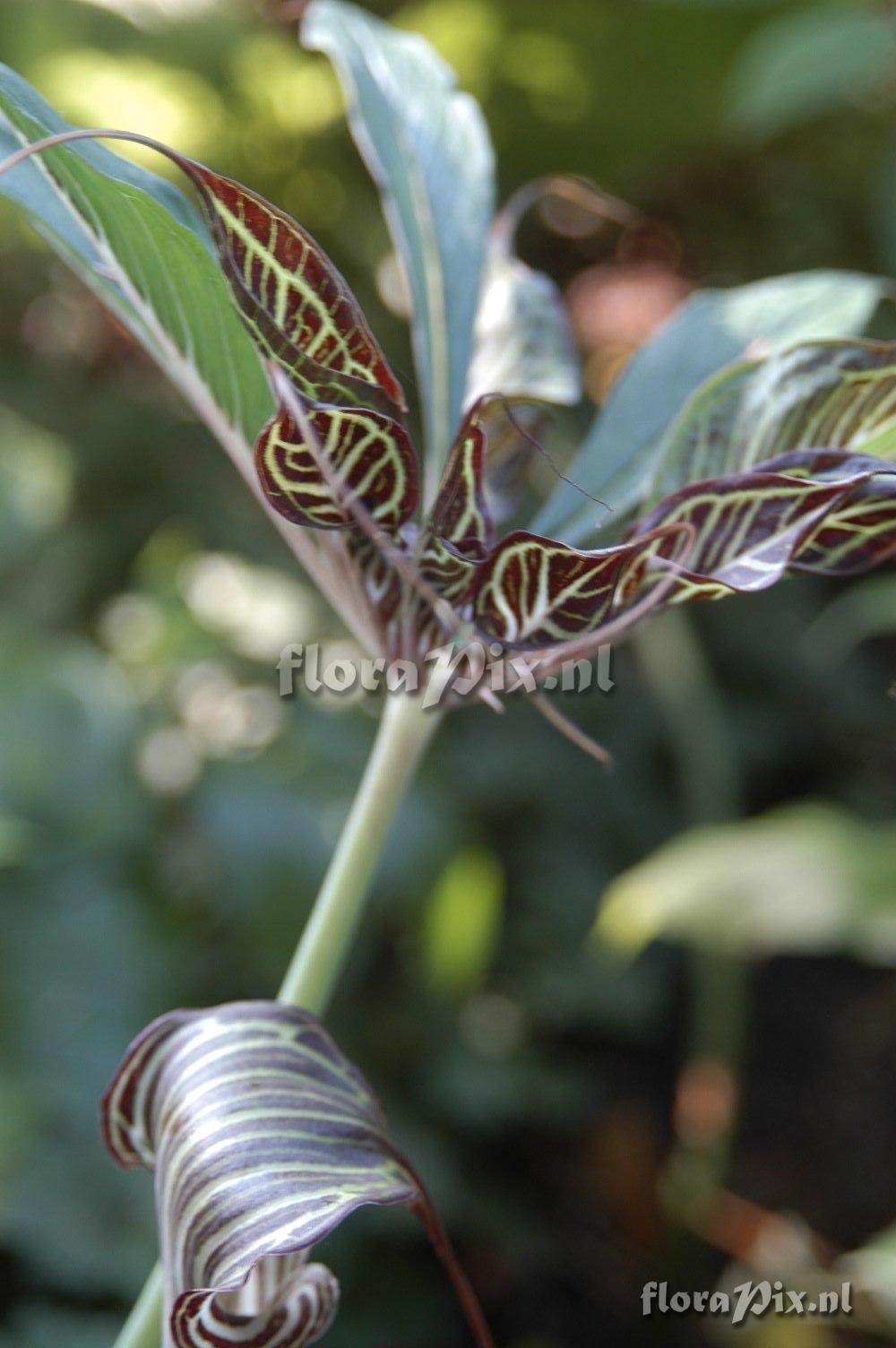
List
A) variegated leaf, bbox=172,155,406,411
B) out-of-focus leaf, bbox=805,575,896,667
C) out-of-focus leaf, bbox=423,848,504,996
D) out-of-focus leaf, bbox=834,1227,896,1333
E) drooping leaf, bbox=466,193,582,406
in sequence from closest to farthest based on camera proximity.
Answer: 1. variegated leaf, bbox=172,155,406,411
2. drooping leaf, bbox=466,193,582,406
3. out-of-focus leaf, bbox=834,1227,896,1333
4. out-of-focus leaf, bbox=423,848,504,996
5. out-of-focus leaf, bbox=805,575,896,667

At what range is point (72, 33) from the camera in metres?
1.43

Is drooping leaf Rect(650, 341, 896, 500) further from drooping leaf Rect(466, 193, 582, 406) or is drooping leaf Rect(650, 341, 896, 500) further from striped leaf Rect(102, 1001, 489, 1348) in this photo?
striped leaf Rect(102, 1001, 489, 1348)

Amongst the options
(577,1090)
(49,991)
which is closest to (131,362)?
(49,991)

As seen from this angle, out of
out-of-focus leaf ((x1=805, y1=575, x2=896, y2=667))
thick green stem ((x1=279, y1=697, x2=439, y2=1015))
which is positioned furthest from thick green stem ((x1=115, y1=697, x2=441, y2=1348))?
out-of-focus leaf ((x1=805, y1=575, x2=896, y2=667))

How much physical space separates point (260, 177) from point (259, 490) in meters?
1.40

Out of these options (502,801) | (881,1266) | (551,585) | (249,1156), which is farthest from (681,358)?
(502,801)

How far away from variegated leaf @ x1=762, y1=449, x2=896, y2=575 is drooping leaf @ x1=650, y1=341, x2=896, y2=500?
0.07ft

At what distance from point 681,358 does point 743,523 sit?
0.45 ft

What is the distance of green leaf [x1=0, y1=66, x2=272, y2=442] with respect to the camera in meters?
0.25

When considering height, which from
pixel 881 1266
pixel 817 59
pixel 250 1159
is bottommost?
pixel 881 1266

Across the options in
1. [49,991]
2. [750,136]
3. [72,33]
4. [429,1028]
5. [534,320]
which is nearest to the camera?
[534,320]

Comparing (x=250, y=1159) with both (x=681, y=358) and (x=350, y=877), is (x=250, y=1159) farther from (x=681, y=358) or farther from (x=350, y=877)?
(x=681, y=358)

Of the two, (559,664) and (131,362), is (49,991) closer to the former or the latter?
(559,664)

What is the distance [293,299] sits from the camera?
0.84 feet
